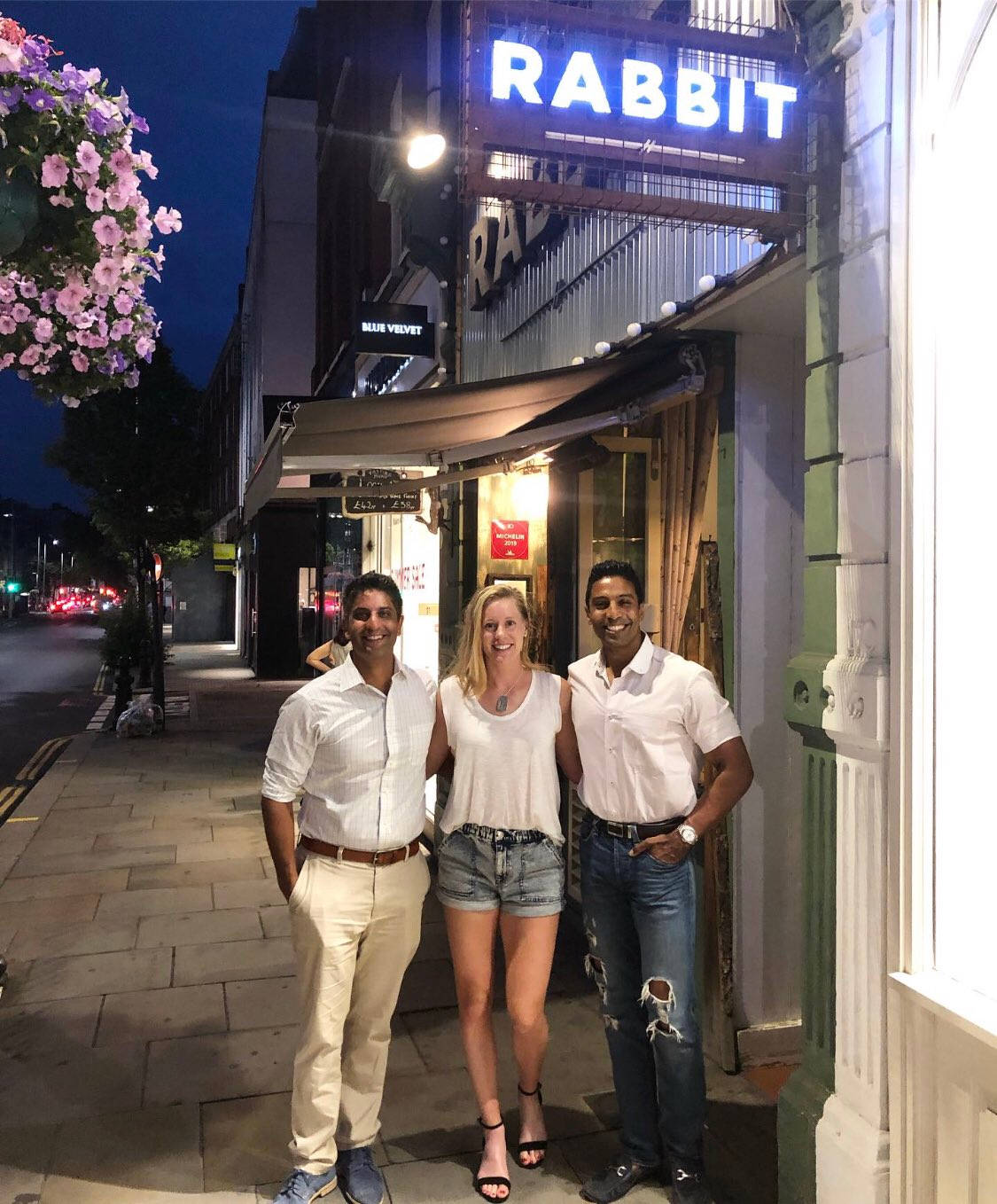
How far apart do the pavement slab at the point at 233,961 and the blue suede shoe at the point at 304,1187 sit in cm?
213

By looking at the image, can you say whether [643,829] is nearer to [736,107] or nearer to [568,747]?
[568,747]

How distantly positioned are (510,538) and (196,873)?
3.56m

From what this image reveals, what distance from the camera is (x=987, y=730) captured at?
111 inches

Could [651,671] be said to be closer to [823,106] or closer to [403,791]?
[403,791]

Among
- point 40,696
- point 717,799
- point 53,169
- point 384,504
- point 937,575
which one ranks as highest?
point 53,169

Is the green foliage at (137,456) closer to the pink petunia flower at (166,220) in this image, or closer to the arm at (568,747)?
the pink petunia flower at (166,220)

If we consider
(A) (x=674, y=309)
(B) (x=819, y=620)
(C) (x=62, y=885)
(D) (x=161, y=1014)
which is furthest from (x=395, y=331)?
(B) (x=819, y=620)

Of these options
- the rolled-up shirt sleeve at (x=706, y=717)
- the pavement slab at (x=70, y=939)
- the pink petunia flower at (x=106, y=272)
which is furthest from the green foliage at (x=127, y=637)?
the rolled-up shirt sleeve at (x=706, y=717)

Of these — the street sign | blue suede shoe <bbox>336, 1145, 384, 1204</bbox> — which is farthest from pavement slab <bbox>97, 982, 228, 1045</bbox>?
the street sign

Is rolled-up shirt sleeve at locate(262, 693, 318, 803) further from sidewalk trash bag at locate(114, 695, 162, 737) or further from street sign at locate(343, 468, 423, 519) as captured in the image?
sidewalk trash bag at locate(114, 695, 162, 737)

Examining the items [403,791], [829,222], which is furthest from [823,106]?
[403,791]

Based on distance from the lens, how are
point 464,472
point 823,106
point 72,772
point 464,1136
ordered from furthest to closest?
point 72,772, point 464,472, point 464,1136, point 823,106

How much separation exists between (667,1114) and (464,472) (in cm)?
Answer: 403

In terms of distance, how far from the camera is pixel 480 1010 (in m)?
3.49
